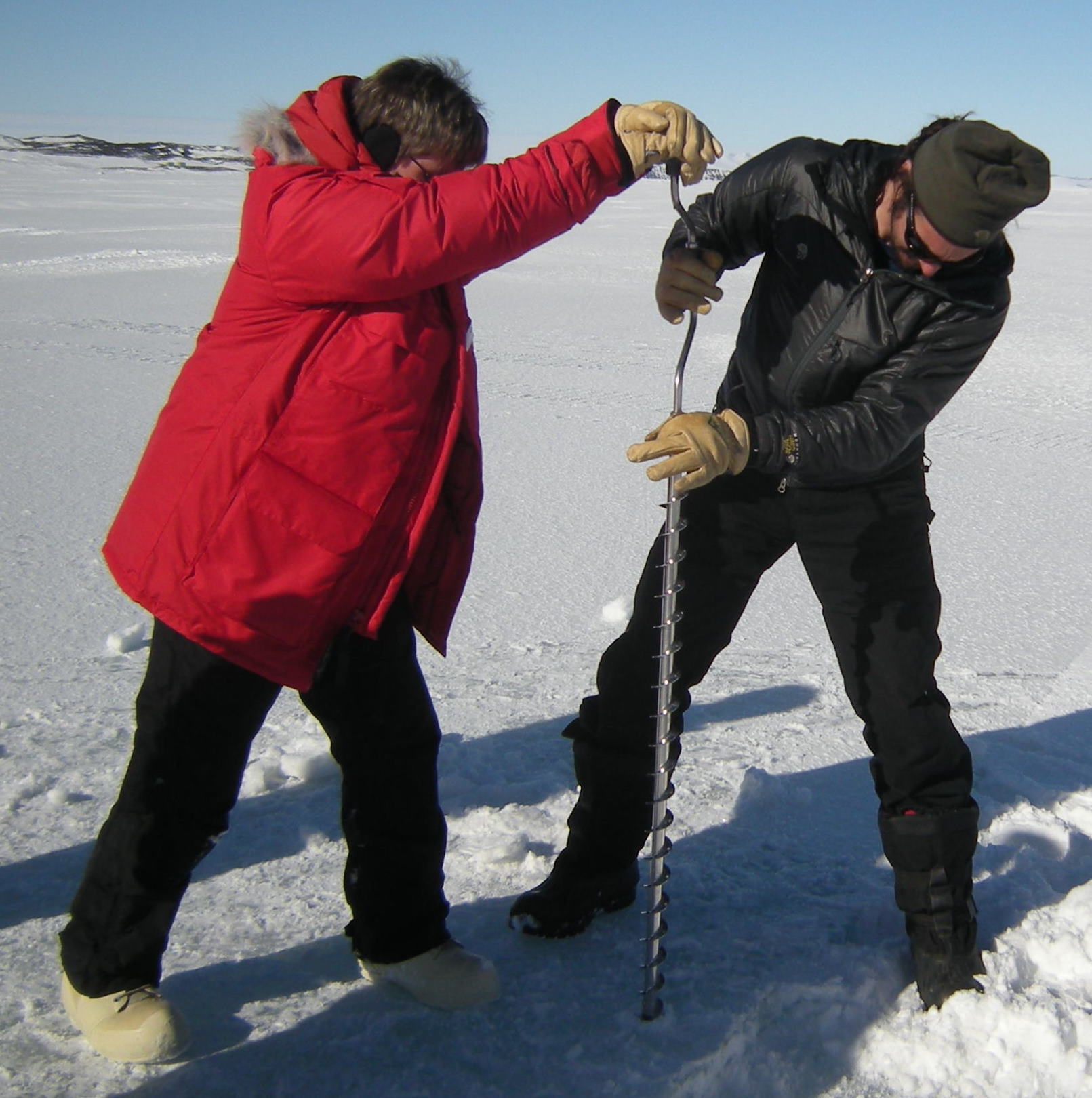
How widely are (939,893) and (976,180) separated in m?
1.27

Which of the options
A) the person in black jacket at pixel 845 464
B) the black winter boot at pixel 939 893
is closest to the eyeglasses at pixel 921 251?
the person in black jacket at pixel 845 464

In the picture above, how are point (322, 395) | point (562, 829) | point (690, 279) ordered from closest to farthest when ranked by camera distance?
point (322, 395) < point (690, 279) < point (562, 829)

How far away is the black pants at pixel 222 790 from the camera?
1808 mm

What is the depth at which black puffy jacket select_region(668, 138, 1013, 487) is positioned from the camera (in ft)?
6.28

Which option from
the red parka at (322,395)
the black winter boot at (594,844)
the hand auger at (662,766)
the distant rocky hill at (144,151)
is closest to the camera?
the red parka at (322,395)

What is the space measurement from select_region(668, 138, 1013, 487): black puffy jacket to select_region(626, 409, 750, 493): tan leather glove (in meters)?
0.05

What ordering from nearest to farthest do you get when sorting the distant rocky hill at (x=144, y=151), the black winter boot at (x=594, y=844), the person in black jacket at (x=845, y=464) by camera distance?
the person in black jacket at (x=845, y=464), the black winter boot at (x=594, y=844), the distant rocky hill at (x=144, y=151)

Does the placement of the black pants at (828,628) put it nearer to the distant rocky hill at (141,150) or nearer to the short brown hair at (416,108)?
the short brown hair at (416,108)

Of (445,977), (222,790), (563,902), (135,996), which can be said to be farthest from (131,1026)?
(563,902)

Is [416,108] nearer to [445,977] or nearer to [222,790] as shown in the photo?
[222,790]

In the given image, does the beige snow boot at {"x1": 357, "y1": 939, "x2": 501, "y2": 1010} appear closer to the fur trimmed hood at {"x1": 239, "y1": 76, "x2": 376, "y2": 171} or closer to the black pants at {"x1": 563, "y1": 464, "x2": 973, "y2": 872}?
the black pants at {"x1": 563, "y1": 464, "x2": 973, "y2": 872}

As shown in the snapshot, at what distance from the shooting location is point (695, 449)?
1782mm

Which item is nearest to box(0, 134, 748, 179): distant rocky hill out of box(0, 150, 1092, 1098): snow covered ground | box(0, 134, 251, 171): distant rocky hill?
box(0, 134, 251, 171): distant rocky hill

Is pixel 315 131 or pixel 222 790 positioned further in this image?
pixel 222 790
